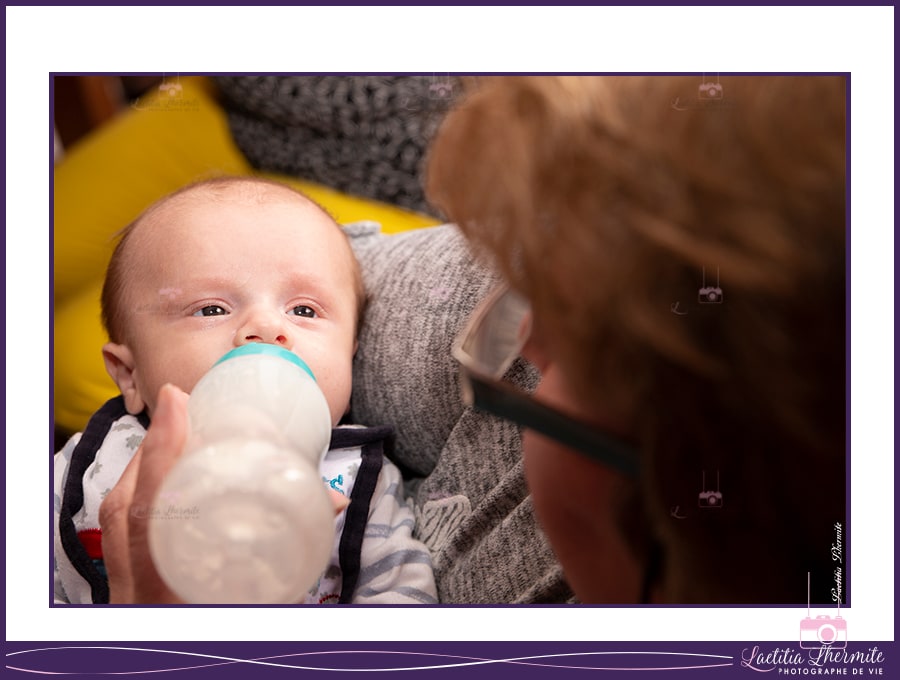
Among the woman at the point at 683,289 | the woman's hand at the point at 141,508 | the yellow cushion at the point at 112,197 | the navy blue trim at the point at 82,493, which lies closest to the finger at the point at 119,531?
the woman's hand at the point at 141,508

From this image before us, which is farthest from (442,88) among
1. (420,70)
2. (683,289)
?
(683,289)

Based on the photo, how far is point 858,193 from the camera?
706 millimetres

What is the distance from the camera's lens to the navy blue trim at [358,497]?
114 centimetres

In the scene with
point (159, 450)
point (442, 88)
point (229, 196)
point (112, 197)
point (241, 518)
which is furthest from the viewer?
point (112, 197)

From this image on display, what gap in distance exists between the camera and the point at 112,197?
5.29 feet

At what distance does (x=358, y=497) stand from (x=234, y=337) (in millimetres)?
319

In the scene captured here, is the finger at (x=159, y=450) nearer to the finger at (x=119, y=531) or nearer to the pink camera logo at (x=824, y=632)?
the finger at (x=119, y=531)

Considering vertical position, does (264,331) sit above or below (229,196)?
below

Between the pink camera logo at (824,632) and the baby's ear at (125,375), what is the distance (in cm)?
93

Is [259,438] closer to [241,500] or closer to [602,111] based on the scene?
[241,500]

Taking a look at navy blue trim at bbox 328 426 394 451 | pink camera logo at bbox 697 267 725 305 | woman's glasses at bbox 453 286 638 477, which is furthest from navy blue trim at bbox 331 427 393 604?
pink camera logo at bbox 697 267 725 305

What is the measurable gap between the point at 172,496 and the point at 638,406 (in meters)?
0.41

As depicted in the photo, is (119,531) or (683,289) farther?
(119,531)

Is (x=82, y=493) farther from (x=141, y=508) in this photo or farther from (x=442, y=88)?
(x=442, y=88)
